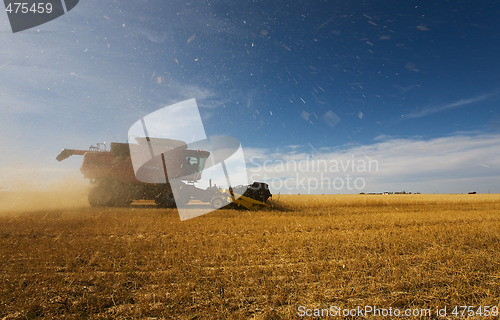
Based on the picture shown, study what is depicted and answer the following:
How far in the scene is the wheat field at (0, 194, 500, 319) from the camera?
347cm

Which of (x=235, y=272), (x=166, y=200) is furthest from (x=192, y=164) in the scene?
(x=235, y=272)

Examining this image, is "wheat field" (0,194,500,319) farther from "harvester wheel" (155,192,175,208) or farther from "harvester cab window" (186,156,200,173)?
"harvester cab window" (186,156,200,173)

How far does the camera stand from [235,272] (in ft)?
15.4

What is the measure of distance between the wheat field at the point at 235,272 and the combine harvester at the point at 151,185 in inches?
232

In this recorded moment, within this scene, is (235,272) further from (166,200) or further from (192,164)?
(192,164)

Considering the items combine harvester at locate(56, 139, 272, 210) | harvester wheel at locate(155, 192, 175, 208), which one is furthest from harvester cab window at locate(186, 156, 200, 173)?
harvester wheel at locate(155, 192, 175, 208)

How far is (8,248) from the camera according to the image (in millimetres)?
6168

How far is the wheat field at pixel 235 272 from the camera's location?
347 cm

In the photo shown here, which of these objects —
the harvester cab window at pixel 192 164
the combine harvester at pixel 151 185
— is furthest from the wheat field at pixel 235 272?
the harvester cab window at pixel 192 164

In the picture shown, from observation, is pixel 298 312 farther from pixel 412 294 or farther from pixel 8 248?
pixel 8 248

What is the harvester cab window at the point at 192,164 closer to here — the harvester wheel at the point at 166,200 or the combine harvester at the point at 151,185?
the combine harvester at the point at 151,185

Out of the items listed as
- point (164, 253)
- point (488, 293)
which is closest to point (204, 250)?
point (164, 253)

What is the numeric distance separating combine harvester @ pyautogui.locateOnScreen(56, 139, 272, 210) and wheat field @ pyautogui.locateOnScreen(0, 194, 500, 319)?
590 centimetres

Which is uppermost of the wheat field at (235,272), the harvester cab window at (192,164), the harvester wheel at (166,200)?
the harvester cab window at (192,164)
